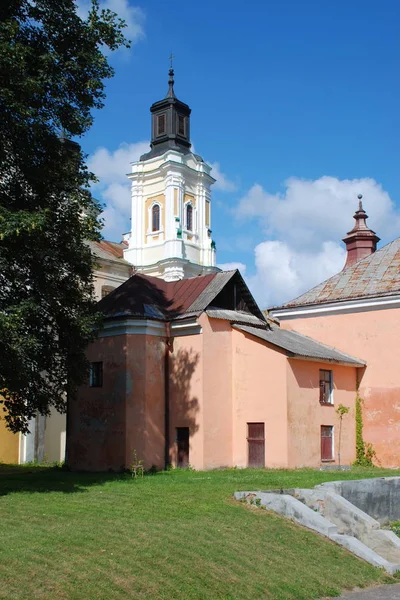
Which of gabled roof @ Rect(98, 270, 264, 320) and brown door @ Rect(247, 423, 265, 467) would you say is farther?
gabled roof @ Rect(98, 270, 264, 320)

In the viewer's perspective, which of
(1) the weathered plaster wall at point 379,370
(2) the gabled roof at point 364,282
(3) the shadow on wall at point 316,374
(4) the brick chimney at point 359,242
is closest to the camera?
(3) the shadow on wall at point 316,374

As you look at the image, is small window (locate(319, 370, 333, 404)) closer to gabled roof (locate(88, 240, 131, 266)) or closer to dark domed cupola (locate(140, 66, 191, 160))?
gabled roof (locate(88, 240, 131, 266))

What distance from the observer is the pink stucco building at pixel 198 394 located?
77.4 feet

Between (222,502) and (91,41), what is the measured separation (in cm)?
1171

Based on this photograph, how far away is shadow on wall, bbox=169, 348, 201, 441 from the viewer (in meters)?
24.0

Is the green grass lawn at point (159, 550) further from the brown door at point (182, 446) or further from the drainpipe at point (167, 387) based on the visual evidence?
the drainpipe at point (167, 387)

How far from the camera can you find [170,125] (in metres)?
56.4

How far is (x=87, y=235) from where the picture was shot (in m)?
17.9

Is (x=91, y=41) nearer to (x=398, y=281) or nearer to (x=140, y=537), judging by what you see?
(x=140, y=537)

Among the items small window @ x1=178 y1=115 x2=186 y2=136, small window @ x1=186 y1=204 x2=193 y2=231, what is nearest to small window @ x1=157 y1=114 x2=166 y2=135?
small window @ x1=178 y1=115 x2=186 y2=136

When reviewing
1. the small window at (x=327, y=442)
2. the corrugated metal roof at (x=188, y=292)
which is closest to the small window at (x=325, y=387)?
the small window at (x=327, y=442)

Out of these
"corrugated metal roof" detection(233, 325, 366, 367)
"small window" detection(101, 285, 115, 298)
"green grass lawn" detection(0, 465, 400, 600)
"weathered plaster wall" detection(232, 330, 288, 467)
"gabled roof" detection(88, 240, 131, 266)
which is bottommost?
"green grass lawn" detection(0, 465, 400, 600)

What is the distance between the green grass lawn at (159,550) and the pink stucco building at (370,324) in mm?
10786

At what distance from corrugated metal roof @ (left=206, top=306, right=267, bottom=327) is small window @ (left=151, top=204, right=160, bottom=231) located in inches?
1160
